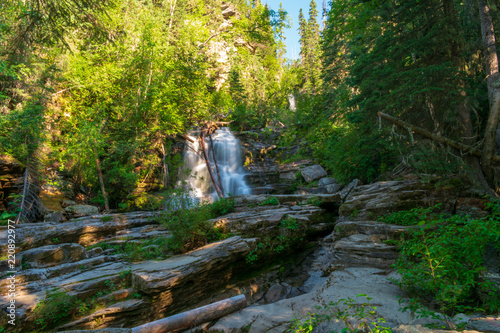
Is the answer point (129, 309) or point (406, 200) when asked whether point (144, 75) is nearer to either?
point (129, 309)

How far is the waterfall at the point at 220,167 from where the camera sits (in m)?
17.5

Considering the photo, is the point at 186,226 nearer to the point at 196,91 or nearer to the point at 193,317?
the point at 193,317

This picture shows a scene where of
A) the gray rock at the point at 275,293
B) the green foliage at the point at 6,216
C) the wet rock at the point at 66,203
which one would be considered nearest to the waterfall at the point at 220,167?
the wet rock at the point at 66,203

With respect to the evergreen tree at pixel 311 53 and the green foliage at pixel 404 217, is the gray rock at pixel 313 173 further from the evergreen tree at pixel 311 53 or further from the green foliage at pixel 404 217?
the evergreen tree at pixel 311 53

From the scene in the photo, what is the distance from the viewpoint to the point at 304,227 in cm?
960

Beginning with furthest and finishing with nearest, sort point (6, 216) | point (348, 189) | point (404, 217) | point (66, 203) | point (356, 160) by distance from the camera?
1. point (356, 160)
2. point (348, 189)
3. point (66, 203)
4. point (6, 216)
5. point (404, 217)

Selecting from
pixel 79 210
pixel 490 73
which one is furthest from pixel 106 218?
pixel 490 73

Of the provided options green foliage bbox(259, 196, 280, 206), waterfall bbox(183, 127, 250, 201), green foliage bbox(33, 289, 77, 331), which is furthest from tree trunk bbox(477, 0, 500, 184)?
waterfall bbox(183, 127, 250, 201)

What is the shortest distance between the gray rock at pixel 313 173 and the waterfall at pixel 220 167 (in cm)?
451

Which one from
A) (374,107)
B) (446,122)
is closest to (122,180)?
(374,107)

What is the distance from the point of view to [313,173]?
17.1 meters

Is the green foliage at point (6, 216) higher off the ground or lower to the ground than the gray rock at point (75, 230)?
higher

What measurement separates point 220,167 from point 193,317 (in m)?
15.7

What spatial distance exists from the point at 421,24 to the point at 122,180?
16.0 metres
